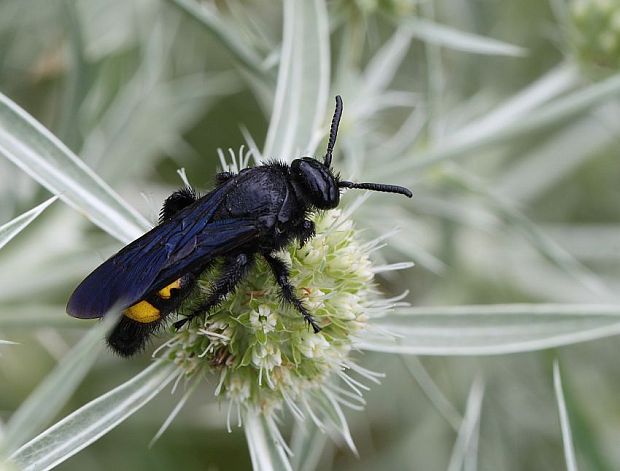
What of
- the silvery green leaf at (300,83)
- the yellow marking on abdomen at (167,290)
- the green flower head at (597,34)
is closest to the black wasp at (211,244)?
the yellow marking on abdomen at (167,290)

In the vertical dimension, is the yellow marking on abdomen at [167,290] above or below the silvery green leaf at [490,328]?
above

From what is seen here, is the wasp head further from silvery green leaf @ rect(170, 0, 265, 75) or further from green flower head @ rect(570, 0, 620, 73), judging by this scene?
green flower head @ rect(570, 0, 620, 73)

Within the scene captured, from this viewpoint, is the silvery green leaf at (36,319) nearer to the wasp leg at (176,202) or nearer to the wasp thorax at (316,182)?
the wasp leg at (176,202)

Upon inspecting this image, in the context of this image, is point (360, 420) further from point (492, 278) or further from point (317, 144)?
point (317, 144)

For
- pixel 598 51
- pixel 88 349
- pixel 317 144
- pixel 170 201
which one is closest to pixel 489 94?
pixel 598 51

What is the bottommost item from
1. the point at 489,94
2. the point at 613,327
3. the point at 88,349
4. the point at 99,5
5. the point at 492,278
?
the point at 492,278

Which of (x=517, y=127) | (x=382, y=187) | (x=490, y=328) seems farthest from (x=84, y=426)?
(x=517, y=127)
